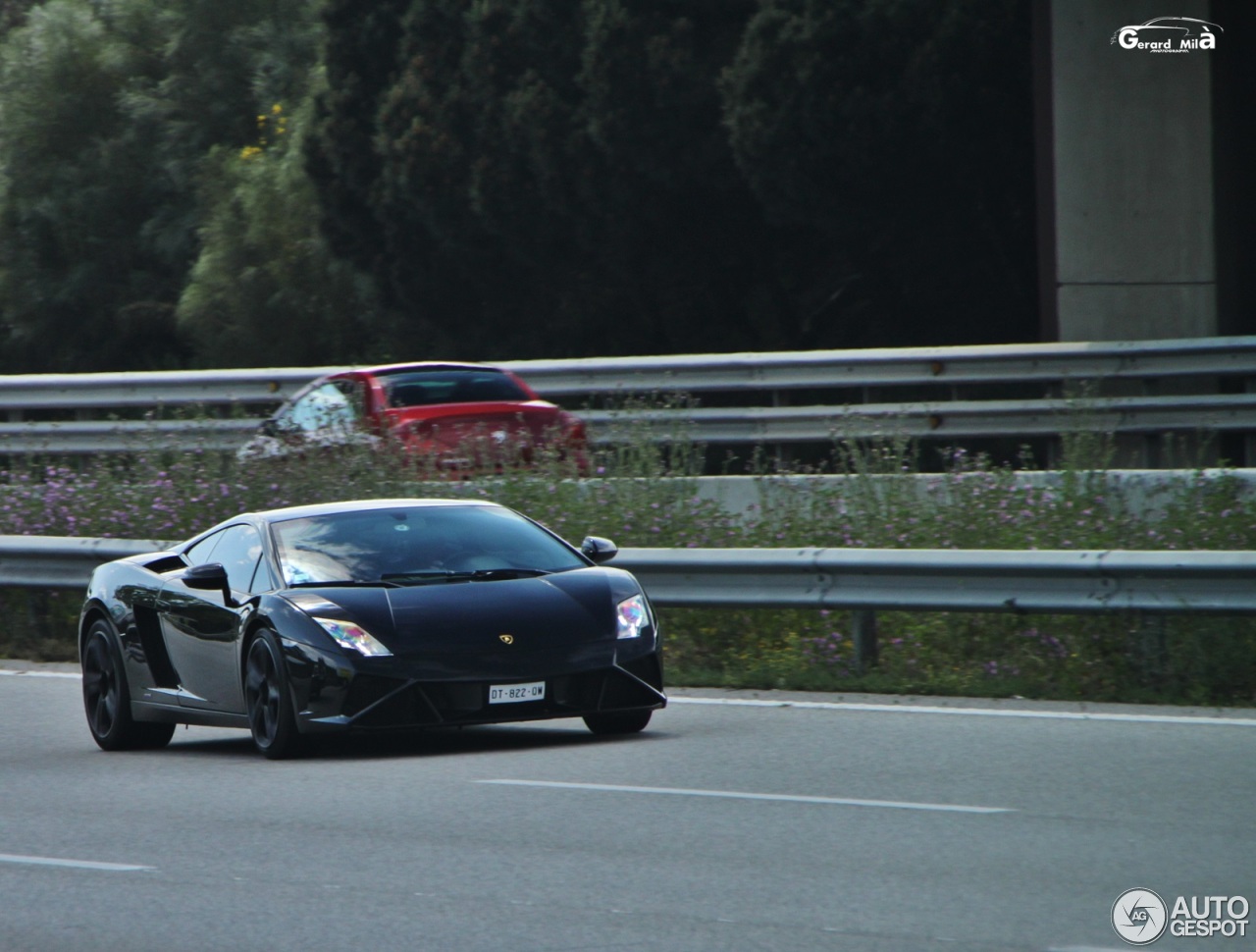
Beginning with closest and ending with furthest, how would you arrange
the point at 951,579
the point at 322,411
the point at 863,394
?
the point at 951,579 → the point at 322,411 → the point at 863,394

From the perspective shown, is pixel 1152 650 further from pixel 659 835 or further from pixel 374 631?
pixel 659 835

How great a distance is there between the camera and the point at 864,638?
42.6 ft

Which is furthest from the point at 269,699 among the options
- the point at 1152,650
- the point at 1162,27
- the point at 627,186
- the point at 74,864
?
the point at 627,186

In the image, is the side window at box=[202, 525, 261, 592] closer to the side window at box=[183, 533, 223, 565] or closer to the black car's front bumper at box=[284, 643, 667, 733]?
the side window at box=[183, 533, 223, 565]

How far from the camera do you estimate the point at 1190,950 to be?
19.8 feet

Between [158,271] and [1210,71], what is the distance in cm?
2362

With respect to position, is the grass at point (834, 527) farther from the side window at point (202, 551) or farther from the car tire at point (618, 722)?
the side window at point (202, 551)

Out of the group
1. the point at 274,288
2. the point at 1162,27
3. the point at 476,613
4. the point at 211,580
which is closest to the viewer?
the point at 476,613

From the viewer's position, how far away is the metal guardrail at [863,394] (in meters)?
19.3

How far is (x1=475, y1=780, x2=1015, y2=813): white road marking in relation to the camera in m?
8.48

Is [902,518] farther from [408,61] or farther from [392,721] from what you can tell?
[408,61]

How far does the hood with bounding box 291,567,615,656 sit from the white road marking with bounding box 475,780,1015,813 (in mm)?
782

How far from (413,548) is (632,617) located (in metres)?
1.17

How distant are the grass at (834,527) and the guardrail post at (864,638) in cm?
7
